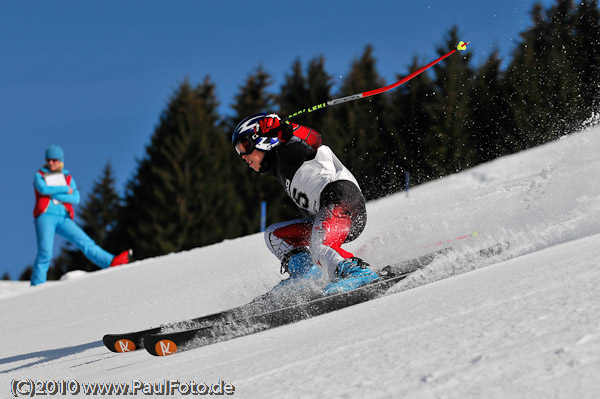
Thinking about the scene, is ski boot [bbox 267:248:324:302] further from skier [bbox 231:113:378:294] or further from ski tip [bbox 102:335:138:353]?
ski tip [bbox 102:335:138:353]

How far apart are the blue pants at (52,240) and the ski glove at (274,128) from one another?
505cm

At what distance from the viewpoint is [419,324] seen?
84.7 inches

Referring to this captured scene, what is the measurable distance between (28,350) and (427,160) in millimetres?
21277

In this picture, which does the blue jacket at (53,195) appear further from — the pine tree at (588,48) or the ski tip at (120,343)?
the pine tree at (588,48)

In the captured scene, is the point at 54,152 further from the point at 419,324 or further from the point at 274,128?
the point at 419,324

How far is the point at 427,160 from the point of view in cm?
2436

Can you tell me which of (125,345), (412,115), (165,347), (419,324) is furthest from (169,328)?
(412,115)

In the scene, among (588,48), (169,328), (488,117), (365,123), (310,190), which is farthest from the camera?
(365,123)

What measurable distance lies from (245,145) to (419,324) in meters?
1.95

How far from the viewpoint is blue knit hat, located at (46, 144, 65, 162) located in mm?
8297

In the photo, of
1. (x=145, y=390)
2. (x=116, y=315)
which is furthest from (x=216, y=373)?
(x=116, y=315)

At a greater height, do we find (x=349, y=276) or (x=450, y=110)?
(x=450, y=110)

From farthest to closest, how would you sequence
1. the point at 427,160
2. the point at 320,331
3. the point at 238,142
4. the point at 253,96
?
the point at 253,96, the point at 427,160, the point at 238,142, the point at 320,331

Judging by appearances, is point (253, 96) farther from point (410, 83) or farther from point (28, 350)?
point (28, 350)
